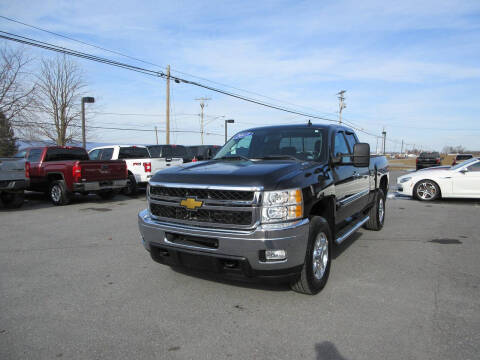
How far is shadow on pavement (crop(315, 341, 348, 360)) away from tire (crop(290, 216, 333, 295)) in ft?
2.44

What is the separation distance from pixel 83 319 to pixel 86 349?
539 millimetres

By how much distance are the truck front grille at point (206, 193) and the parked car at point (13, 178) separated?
7.53 meters

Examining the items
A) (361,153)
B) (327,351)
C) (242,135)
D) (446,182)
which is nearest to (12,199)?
(242,135)

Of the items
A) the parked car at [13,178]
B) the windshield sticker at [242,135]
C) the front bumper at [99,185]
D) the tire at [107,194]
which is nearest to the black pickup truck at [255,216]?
the windshield sticker at [242,135]

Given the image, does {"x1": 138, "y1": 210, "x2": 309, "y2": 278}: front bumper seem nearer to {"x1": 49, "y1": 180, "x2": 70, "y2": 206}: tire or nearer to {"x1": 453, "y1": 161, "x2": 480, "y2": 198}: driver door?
{"x1": 49, "y1": 180, "x2": 70, "y2": 206}: tire

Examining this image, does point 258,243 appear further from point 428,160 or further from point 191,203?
point 428,160

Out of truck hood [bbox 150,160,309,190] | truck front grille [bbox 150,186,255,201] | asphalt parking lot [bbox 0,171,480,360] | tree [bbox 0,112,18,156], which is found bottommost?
asphalt parking lot [bbox 0,171,480,360]

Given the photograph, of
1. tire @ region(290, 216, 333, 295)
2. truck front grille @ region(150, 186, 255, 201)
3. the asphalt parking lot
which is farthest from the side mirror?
truck front grille @ region(150, 186, 255, 201)

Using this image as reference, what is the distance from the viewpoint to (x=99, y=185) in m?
10.3

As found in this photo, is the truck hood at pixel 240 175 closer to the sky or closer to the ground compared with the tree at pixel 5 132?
closer to the ground

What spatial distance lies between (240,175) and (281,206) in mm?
487

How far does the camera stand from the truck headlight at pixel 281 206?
3.09 m

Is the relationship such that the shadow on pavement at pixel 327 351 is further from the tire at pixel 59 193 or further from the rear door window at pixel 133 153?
the rear door window at pixel 133 153

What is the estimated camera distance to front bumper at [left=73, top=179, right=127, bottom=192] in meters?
9.95
